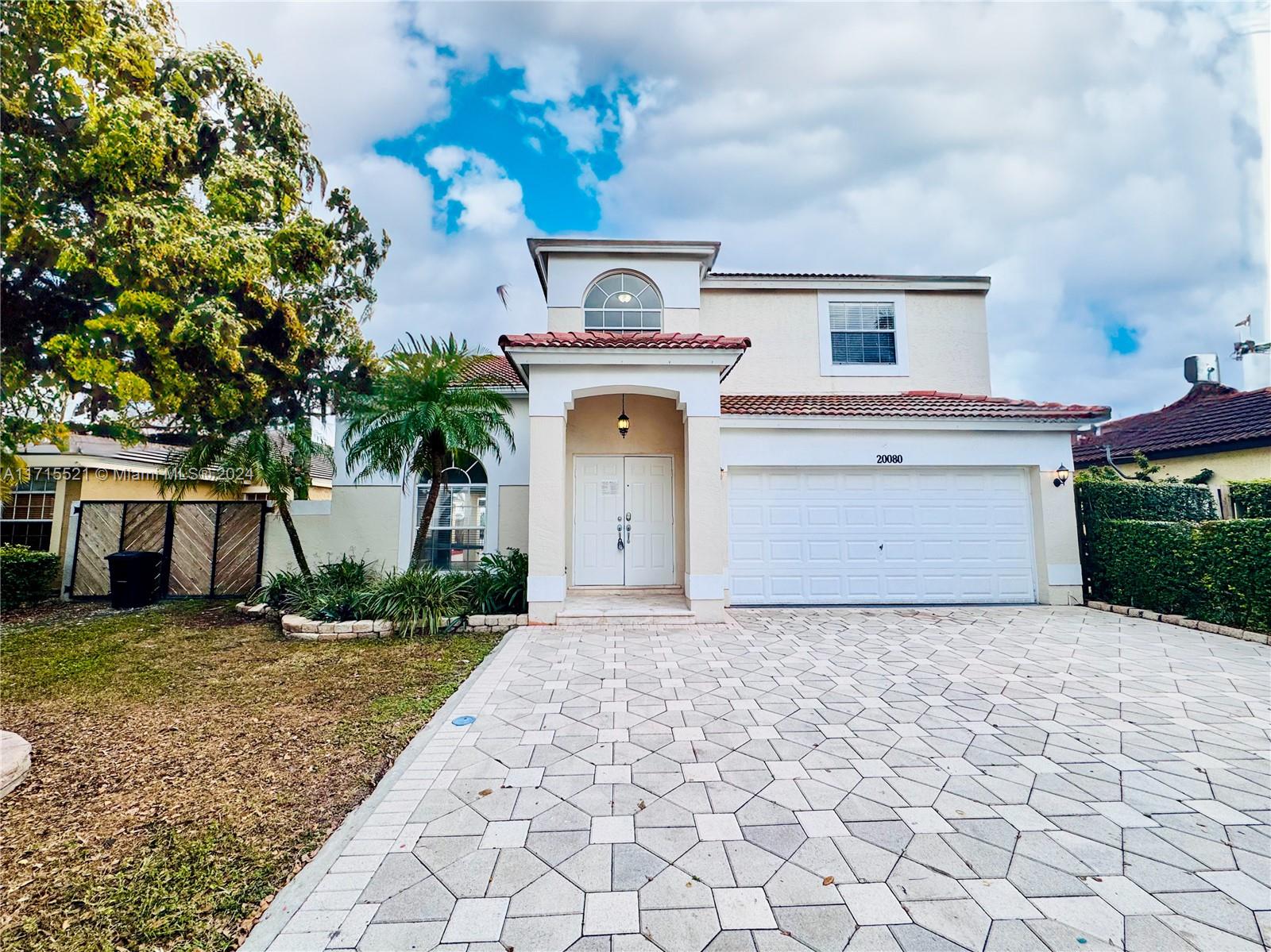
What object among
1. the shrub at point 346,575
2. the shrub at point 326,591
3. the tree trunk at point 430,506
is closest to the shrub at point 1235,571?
the tree trunk at point 430,506

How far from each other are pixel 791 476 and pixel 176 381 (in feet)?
42.3

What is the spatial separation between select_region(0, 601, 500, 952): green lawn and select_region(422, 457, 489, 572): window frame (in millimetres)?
3353

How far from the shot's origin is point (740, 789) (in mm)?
3342

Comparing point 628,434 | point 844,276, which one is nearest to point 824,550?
point 628,434

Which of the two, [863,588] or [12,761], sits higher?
[863,588]

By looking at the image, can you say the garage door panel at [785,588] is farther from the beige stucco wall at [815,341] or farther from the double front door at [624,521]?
the beige stucco wall at [815,341]

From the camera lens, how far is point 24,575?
33.5 ft

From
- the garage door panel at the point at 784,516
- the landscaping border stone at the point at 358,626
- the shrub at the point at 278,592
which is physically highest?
the garage door panel at the point at 784,516

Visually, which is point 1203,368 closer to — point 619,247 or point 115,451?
point 619,247

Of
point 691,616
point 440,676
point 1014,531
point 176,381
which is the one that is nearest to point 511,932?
point 440,676

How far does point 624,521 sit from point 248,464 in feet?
22.7

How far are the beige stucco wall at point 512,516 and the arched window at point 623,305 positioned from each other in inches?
162

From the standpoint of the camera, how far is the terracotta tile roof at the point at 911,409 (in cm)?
965

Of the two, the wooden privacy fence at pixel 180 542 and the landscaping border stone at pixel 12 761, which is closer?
the landscaping border stone at pixel 12 761
